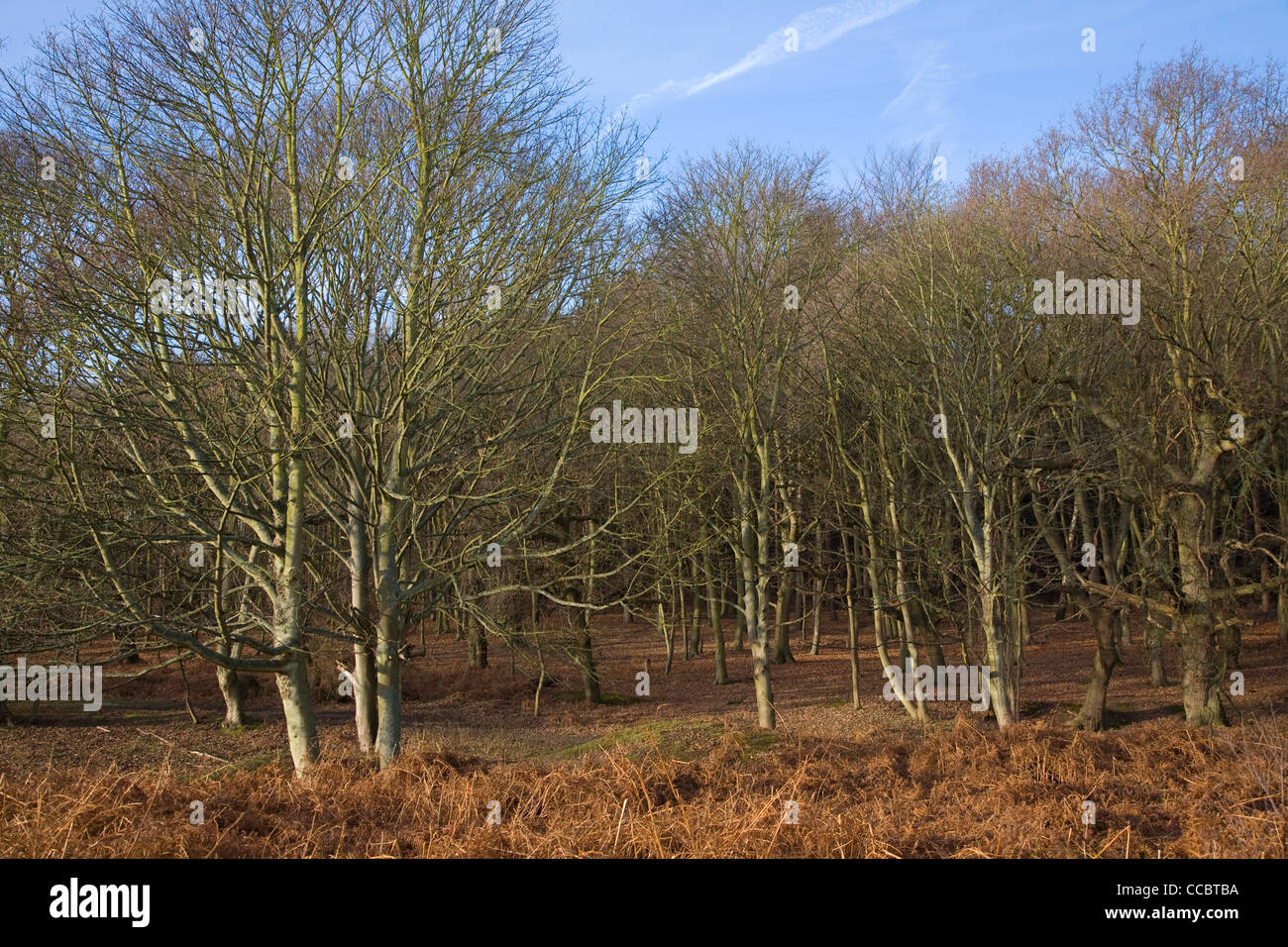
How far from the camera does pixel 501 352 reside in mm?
11734

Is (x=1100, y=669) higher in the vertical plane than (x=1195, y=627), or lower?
lower

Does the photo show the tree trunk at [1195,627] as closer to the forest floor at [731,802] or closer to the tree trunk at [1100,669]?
the tree trunk at [1100,669]

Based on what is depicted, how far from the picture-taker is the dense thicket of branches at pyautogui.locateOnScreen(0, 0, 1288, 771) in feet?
30.1

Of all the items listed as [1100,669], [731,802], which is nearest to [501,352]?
[731,802]

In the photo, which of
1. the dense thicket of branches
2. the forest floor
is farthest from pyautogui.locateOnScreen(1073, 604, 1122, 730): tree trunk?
the forest floor

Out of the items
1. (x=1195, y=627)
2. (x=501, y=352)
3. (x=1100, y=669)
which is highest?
(x=501, y=352)

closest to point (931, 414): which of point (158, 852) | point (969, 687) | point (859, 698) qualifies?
point (969, 687)

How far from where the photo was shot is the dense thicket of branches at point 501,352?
916 centimetres

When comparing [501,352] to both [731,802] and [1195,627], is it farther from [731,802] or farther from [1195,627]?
[1195,627]

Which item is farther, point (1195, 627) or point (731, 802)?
point (1195, 627)

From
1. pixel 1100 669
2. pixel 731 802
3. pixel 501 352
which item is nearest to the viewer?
pixel 731 802
